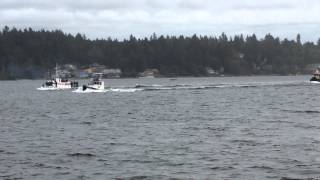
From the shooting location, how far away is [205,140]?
140ft

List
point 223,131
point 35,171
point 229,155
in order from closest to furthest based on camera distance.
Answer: point 35,171, point 229,155, point 223,131

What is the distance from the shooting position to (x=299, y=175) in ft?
98.1

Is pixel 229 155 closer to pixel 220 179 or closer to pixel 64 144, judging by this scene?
pixel 220 179

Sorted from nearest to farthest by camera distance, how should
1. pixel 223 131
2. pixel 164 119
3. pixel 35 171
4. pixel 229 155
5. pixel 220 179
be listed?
pixel 220 179 → pixel 35 171 → pixel 229 155 → pixel 223 131 → pixel 164 119

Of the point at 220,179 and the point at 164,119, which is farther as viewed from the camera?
the point at 164,119

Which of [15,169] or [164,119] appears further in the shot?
[164,119]

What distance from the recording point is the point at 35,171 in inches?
1257

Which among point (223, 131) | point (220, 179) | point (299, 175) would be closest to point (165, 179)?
point (220, 179)

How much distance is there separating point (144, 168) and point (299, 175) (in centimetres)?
715

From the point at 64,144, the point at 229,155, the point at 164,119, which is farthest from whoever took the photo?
the point at 164,119

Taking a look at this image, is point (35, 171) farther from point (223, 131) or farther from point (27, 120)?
point (27, 120)

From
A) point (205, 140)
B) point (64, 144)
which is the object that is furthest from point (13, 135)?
point (205, 140)

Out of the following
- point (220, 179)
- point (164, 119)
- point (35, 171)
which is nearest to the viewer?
point (220, 179)

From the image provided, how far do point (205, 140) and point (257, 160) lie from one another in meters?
9.06
